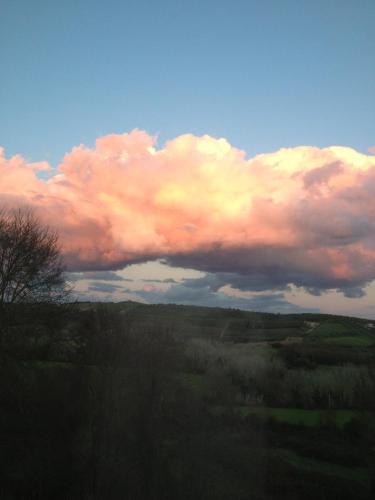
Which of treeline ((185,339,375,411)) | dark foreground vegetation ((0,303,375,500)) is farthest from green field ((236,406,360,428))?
treeline ((185,339,375,411))

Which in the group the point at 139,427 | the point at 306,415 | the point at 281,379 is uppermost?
the point at 139,427

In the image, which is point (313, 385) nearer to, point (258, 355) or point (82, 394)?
point (258, 355)

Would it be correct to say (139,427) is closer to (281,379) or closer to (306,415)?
(306,415)

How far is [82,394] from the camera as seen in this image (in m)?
16.7

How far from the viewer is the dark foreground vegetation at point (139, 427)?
15.2 metres

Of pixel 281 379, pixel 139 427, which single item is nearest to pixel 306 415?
pixel 281 379

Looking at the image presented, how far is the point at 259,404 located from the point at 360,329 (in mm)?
24240

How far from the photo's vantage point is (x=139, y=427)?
15625 mm

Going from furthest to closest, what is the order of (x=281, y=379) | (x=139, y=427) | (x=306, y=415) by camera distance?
1. (x=281, y=379)
2. (x=306, y=415)
3. (x=139, y=427)

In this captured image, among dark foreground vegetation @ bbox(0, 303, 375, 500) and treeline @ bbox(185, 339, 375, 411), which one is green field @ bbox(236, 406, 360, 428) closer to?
dark foreground vegetation @ bbox(0, 303, 375, 500)

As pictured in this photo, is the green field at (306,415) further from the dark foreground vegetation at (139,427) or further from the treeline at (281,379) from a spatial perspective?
the treeline at (281,379)

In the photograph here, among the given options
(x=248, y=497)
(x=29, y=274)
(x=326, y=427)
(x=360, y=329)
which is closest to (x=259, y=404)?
(x=326, y=427)

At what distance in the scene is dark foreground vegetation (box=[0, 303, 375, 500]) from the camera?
50.0 feet

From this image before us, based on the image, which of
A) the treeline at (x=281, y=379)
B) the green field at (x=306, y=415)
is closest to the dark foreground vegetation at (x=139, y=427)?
the green field at (x=306, y=415)
